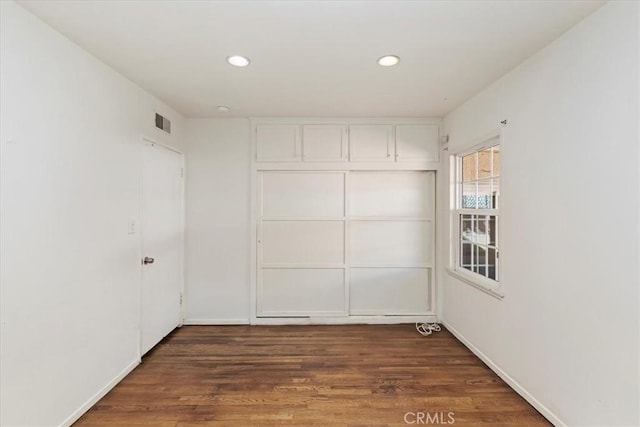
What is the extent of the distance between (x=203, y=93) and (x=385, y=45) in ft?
5.64

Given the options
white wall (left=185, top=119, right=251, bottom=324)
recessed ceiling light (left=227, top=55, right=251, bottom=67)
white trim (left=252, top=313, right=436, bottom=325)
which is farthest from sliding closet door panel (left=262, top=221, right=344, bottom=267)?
recessed ceiling light (left=227, top=55, right=251, bottom=67)

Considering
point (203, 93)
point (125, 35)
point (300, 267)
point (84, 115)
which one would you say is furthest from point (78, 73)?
point (300, 267)

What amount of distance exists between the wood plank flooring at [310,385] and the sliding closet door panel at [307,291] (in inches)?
16.4

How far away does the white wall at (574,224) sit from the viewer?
156 centimetres

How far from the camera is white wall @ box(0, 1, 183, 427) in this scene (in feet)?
5.34

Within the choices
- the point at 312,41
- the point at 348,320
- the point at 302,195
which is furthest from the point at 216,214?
the point at 312,41

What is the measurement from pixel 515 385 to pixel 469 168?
6.57ft

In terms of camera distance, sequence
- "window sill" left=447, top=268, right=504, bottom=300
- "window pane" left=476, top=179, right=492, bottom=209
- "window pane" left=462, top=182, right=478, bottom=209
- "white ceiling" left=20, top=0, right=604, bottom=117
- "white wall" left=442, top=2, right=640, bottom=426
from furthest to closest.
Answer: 1. "window pane" left=462, top=182, right=478, bottom=209
2. "window pane" left=476, top=179, right=492, bottom=209
3. "window sill" left=447, top=268, right=504, bottom=300
4. "white ceiling" left=20, top=0, right=604, bottom=117
5. "white wall" left=442, top=2, right=640, bottom=426

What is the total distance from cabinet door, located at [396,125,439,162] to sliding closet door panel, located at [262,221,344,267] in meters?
1.12

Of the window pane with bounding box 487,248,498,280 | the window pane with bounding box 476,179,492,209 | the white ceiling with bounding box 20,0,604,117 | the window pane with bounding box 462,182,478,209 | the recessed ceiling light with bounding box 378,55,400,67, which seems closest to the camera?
the white ceiling with bounding box 20,0,604,117

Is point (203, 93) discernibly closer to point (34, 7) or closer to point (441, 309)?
point (34, 7)

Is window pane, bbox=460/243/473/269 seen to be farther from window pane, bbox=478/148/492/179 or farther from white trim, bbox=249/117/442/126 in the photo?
white trim, bbox=249/117/442/126

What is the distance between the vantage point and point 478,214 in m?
3.10

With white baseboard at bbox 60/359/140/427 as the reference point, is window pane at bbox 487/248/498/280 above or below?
above
